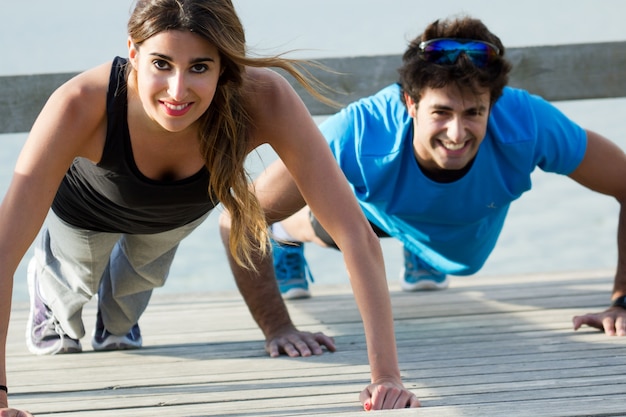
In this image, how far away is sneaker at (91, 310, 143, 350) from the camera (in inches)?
Answer: 125

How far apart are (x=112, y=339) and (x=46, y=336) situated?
0.21 metres

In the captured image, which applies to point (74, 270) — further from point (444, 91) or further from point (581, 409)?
point (581, 409)

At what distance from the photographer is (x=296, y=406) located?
7.77 feet

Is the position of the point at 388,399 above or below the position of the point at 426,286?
below

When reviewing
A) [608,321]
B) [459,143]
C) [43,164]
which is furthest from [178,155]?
[608,321]

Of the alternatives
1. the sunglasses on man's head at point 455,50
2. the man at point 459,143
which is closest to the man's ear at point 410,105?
the man at point 459,143

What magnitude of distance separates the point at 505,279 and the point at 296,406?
77.6 inches

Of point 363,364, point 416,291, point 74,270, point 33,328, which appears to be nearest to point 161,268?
point 74,270

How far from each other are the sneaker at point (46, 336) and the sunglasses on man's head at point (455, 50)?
144 centimetres

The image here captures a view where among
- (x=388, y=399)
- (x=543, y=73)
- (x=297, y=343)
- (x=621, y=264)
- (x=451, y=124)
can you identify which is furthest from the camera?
(x=543, y=73)

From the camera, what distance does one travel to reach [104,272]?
329 cm

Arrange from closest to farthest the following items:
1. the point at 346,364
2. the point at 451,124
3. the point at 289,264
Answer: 1. the point at 346,364
2. the point at 451,124
3. the point at 289,264

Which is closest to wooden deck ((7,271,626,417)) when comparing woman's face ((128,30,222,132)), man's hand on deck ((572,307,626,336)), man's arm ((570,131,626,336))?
man's hand on deck ((572,307,626,336))

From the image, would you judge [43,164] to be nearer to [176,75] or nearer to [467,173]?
[176,75]
